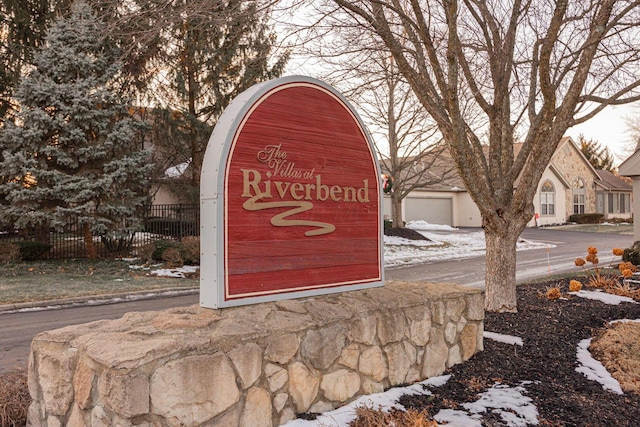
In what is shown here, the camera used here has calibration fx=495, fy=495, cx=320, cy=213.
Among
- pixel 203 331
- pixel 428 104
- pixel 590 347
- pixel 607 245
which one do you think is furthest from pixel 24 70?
→ pixel 607 245

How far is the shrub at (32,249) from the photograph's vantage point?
15.5 metres

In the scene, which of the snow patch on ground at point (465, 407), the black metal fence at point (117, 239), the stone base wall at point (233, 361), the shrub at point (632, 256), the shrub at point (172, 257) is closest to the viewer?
the stone base wall at point (233, 361)

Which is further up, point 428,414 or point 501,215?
point 501,215

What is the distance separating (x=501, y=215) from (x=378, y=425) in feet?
14.4

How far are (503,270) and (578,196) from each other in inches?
1535

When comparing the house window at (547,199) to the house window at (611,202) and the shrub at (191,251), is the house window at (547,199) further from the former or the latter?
the shrub at (191,251)

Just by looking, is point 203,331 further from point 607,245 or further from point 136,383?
point 607,245

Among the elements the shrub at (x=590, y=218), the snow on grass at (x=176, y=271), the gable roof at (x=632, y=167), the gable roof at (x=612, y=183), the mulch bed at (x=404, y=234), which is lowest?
the snow on grass at (x=176, y=271)

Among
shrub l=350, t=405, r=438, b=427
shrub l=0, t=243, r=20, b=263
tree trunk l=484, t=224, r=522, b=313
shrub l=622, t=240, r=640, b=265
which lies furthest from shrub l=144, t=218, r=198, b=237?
shrub l=350, t=405, r=438, b=427

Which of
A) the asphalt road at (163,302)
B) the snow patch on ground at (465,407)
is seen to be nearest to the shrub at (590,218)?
the asphalt road at (163,302)

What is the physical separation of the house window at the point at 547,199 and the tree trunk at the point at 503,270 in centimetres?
3357

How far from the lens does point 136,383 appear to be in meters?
2.81

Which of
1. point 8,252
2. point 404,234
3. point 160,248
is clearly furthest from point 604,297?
point 404,234

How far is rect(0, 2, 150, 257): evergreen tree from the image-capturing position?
14.4 meters
